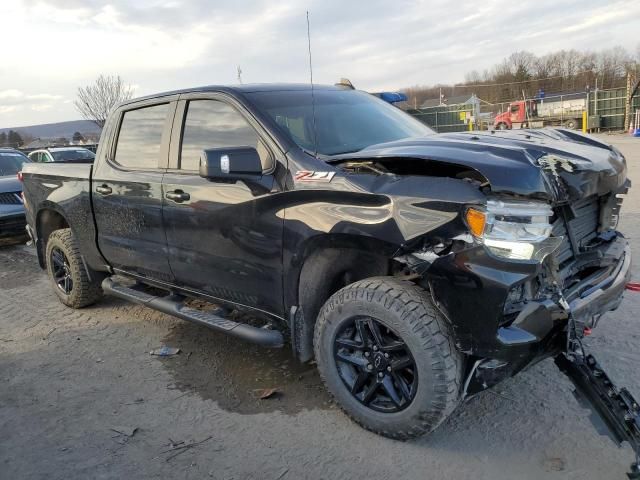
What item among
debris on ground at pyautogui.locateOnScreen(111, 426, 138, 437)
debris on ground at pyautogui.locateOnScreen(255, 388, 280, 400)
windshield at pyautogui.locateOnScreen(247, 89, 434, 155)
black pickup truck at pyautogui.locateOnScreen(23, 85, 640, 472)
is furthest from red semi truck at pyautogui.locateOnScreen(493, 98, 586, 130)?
debris on ground at pyautogui.locateOnScreen(111, 426, 138, 437)

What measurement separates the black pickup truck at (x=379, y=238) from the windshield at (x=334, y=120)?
2cm

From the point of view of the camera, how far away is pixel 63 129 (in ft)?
231

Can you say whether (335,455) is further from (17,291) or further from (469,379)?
(17,291)

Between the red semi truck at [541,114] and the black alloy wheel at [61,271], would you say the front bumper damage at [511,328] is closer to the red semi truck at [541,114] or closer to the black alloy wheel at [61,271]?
the black alloy wheel at [61,271]

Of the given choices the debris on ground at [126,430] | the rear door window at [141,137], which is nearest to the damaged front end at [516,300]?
the debris on ground at [126,430]

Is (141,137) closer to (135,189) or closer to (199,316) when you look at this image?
(135,189)

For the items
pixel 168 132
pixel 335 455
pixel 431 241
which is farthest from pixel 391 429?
pixel 168 132

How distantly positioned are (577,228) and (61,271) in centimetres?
477

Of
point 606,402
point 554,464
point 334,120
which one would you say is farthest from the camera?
point 334,120

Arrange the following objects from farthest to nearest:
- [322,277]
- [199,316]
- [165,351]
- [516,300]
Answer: [165,351] → [199,316] → [322,277] → [516,300]

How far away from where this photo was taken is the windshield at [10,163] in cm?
1024

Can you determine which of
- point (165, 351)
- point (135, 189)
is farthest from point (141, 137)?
point (165, 351)

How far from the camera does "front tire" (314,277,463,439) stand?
8.63 ft

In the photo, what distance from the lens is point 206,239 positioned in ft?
11.8
